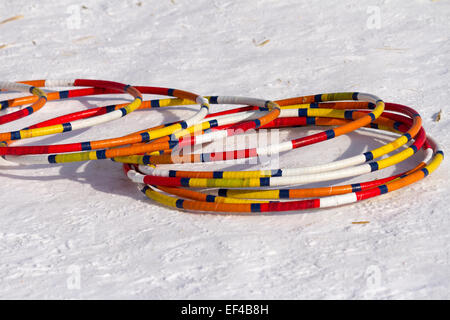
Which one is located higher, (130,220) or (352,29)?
(352,29)

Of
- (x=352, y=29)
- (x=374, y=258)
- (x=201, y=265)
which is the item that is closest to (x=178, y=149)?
(x=201, y=265)

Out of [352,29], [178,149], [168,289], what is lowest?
[168,289]

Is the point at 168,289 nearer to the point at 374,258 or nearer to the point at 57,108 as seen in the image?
the point at 374,258

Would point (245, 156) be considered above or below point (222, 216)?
above

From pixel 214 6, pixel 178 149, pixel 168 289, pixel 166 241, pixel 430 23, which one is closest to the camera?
pixel 168 289

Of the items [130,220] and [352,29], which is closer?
[130,220]
